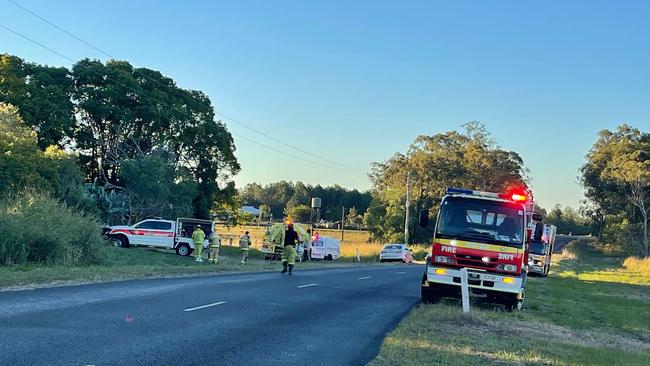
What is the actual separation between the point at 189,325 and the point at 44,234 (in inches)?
520

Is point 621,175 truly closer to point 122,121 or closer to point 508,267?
point 122,121

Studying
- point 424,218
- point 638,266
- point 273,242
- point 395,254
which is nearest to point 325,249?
point 395,254

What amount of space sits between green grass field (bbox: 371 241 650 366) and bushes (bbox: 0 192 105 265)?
13157 millimetres

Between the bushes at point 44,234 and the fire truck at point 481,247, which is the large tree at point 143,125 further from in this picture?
the fire truck at point 481,247

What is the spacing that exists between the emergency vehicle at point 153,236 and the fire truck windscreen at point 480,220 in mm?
23140

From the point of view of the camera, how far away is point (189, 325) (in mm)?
9969

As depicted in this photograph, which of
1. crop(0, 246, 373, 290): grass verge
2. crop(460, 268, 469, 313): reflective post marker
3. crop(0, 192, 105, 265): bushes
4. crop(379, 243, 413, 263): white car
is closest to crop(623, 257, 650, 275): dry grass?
crop(379, 243, 413, 263): white car

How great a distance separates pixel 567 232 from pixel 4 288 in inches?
5103

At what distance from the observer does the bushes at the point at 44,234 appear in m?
19.7

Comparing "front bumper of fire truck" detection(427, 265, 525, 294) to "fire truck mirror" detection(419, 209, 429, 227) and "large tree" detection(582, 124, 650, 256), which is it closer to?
"fire truck mirror" detection(419, 209, 429, 227)

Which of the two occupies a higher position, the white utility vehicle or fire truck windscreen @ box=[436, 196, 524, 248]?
fire truck windscreen @ box=[436, 196, 524, 248]

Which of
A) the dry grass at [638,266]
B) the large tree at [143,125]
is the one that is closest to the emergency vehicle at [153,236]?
the large tree at [143,125]

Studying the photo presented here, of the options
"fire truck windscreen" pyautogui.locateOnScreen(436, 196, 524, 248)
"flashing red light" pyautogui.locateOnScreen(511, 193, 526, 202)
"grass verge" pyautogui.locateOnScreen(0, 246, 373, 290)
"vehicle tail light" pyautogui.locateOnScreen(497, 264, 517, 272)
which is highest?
"flashing red light" pyautogui.locateOnScreen(511, 193, 526, 202)

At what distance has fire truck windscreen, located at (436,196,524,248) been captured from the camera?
1489 centimetres
